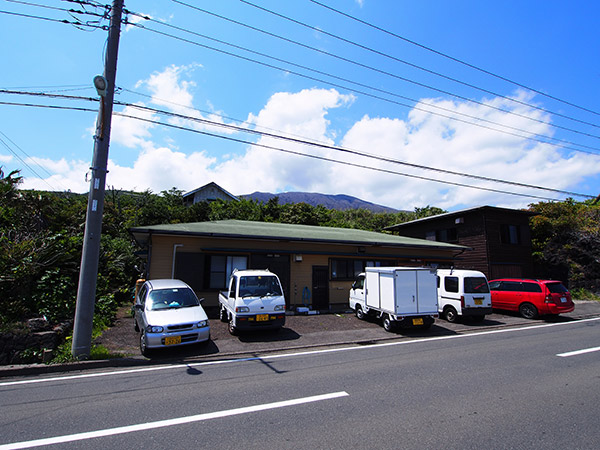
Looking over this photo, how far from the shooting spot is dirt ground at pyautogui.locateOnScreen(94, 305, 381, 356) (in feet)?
26.0

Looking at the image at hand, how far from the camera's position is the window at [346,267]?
15.2m

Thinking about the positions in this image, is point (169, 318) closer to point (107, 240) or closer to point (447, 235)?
point (107, 240)

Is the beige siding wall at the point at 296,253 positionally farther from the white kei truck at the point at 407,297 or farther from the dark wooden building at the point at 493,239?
the dark wooden building at the point at 493,239

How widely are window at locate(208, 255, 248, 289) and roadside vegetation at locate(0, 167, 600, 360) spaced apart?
368 centimetres

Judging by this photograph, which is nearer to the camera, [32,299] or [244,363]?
[244,363]

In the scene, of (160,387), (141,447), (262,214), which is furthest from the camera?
(262,214)

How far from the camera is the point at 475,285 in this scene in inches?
469

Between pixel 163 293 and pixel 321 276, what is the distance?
8.07 meters

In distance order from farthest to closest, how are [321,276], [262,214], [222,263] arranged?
[262,214]
[321,276]
[222,263]

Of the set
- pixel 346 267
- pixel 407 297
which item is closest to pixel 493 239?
pixel 346 267

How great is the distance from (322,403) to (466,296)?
947cm

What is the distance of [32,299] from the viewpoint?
8617 millimetres

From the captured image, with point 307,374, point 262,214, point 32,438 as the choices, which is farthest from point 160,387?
point 262,214

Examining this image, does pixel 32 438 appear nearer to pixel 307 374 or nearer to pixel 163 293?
pixel 307 374
